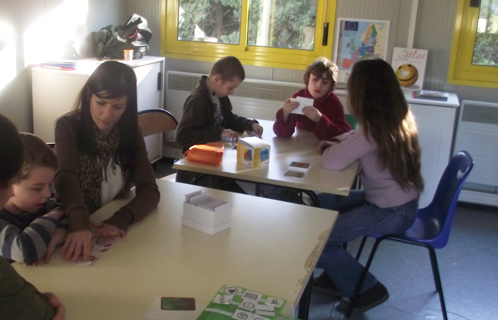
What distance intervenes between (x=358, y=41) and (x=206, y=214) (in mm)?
2907

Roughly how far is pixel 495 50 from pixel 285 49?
1628 mm

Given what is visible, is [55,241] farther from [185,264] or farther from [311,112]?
[311,112]

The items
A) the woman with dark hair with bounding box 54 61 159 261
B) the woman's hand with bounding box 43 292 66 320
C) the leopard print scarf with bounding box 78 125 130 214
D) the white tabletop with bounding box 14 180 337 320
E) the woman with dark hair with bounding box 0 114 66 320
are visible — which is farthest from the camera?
the leopard print scarf with bounding box 78 125 130 214

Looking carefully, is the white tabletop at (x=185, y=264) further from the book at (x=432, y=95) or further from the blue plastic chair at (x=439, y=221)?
the book at (x=432, y=95)

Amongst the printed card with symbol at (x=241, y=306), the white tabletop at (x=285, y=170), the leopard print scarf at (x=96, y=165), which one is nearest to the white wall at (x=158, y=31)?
the white tabletop at (x=285, y=170)

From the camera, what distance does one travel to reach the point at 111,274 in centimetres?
127

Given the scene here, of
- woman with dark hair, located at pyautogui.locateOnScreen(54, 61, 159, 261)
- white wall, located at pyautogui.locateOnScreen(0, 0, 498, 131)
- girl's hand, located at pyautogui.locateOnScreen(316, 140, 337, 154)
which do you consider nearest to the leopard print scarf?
woman with dark hair, located at pyautogui.locateOnScreen(54, 61, 159, 261)

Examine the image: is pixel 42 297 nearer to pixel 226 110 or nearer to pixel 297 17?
pixel 226 110

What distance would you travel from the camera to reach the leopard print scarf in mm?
1738

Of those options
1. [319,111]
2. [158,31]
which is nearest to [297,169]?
[319,111]

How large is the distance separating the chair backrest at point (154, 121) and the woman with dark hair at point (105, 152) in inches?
33.0

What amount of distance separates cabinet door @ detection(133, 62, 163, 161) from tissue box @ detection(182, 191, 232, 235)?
8.27 ft

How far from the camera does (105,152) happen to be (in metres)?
1.78

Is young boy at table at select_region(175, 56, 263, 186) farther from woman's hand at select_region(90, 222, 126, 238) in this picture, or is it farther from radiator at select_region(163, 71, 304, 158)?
radiator at select_region(163, 71, 304, 158)
